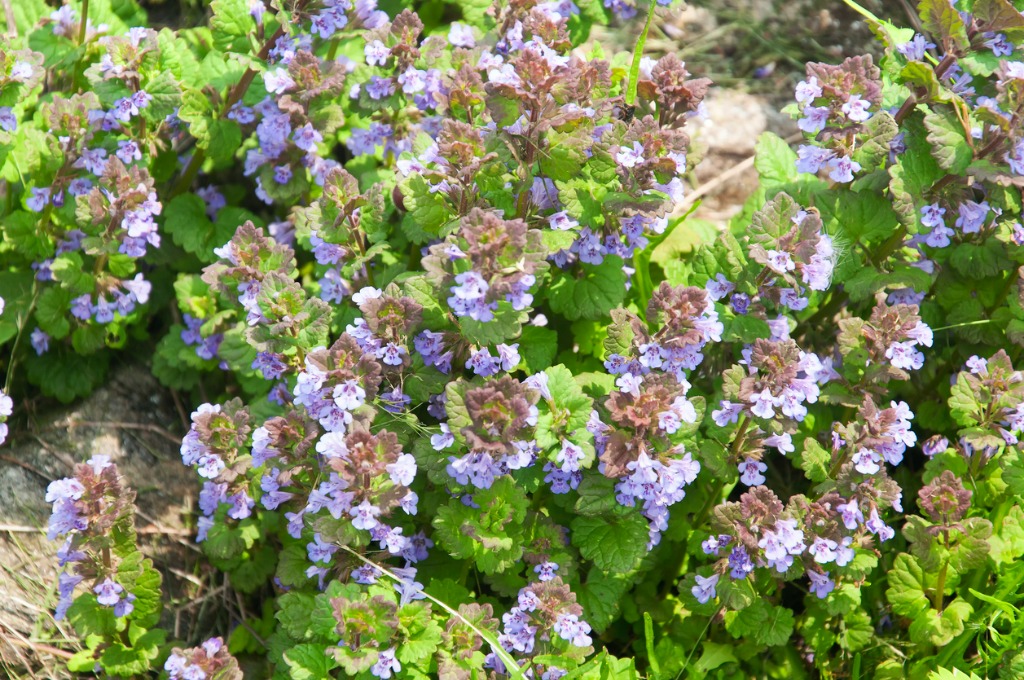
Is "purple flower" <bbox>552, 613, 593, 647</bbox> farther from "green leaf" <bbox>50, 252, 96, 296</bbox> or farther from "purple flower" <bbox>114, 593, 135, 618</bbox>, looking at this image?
"green leaf" <bbox>50, 252, 96, 296</bbox>

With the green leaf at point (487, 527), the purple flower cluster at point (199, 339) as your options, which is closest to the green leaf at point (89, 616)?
the purple flower cluster at point (199, 339)

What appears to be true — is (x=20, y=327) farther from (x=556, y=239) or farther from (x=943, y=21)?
(x=943, y=21)

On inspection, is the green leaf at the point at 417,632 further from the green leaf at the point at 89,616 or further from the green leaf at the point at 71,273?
the green leaf at the point at 71,273

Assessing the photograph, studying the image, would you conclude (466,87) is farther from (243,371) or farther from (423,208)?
(243,371)

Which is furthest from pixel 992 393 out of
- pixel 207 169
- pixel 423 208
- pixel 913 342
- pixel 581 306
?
pixel 207 169

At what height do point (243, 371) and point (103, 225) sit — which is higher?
point (103, 225)

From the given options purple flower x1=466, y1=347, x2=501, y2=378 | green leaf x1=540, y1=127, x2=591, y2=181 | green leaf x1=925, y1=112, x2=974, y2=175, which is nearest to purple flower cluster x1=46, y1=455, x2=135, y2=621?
purple flower x1=466, y1=347, x2=501, y2=378
